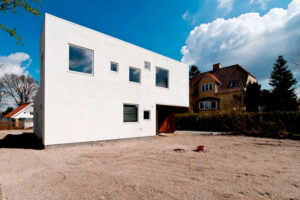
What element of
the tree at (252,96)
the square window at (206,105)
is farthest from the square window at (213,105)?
the tree at (252,96)

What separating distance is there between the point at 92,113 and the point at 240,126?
12.8 m

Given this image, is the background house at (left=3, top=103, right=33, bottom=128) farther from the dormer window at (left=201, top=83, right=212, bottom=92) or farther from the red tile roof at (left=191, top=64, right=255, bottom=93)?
the red tile roof at (left=191, top=64, right=255, bottom=93)

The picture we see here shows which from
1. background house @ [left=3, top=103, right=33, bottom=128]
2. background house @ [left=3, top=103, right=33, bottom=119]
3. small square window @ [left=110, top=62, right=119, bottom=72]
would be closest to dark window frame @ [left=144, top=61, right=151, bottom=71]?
small square window @ [left=110, top=62, right=119, bottom=72]

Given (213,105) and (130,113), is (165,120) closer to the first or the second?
(130,113)

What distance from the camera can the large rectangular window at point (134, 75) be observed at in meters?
11.2

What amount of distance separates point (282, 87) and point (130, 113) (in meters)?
26.6

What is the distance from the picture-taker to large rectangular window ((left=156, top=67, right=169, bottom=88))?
12933 mm

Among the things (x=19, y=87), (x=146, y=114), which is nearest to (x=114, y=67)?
(x=146, y=114)

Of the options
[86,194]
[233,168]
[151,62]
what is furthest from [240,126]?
[86,194]

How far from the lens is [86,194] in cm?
312

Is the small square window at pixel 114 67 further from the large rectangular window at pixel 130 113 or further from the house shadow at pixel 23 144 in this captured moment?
the house shadow at pixel 23 144

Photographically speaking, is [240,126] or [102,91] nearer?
[102,91]

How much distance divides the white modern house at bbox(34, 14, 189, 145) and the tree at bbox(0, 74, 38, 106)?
3233cm

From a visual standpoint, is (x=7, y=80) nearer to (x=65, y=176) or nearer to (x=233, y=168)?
(x=65, y=176)
